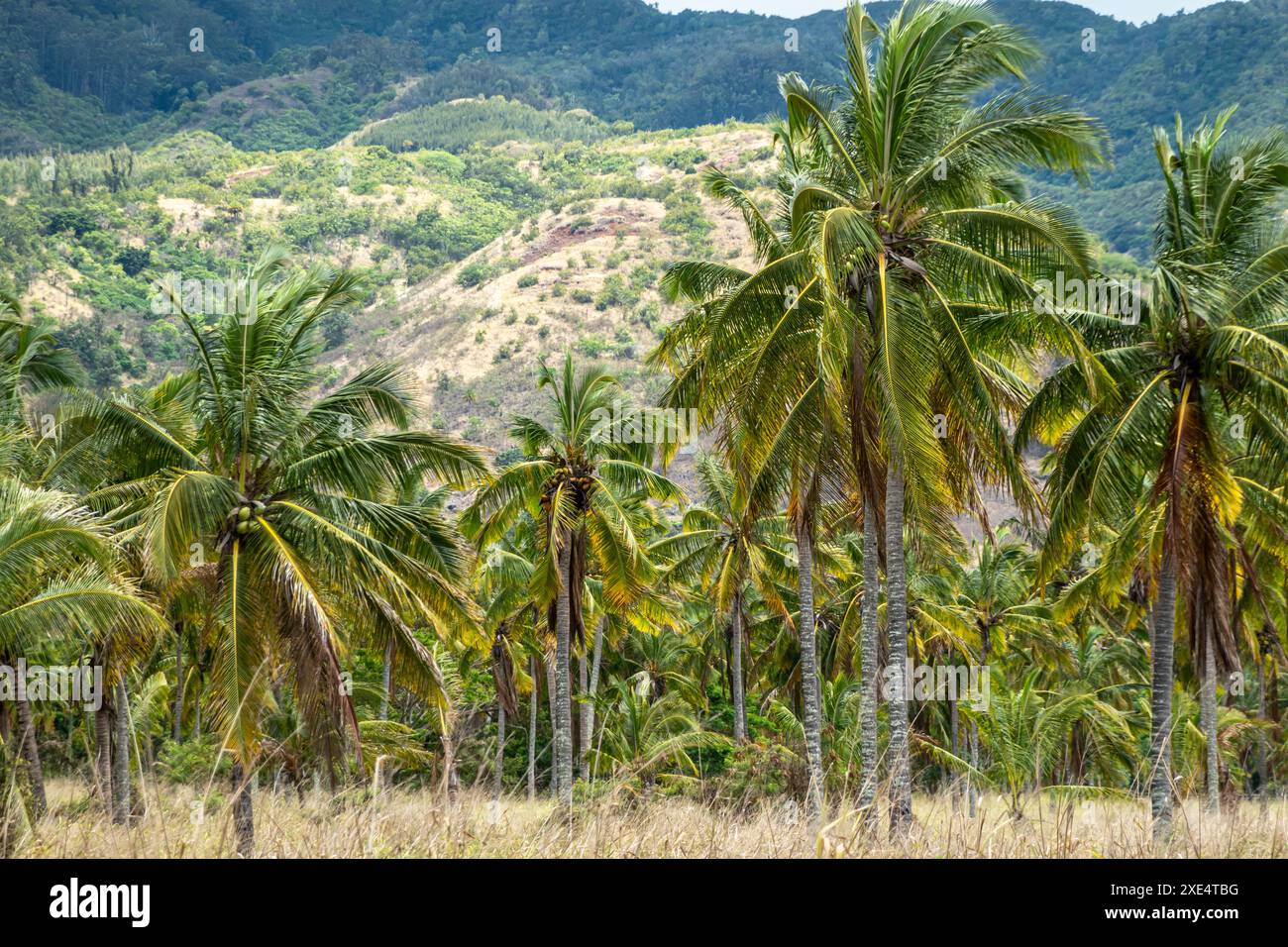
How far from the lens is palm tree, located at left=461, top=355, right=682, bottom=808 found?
23969 millimetres

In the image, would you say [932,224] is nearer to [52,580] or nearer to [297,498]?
[297,498]

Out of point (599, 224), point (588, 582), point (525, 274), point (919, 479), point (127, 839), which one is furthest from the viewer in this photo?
point (599, 224)

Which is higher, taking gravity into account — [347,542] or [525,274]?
[525,274]

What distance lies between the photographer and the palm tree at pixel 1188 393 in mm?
15516

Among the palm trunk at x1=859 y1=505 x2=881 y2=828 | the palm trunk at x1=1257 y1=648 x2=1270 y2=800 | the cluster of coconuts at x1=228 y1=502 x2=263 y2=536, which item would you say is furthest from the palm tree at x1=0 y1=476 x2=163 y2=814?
the palm trunk at x1=1257 y1=648 x2=1270 y2=800

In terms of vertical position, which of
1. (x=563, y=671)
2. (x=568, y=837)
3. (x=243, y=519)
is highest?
(x=243, y=519)

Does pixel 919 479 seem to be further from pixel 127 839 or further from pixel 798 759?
pixel 798 759

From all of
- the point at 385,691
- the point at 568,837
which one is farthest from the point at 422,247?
the point at 568,837

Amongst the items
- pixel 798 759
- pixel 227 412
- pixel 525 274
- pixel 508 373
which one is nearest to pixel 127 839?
pixel 227 412

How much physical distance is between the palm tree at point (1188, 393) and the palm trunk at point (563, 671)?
11895mm

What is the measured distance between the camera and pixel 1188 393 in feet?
52.8

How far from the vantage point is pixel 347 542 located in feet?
49.5

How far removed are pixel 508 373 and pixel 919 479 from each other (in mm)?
100033

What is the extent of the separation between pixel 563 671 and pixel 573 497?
168 inches
